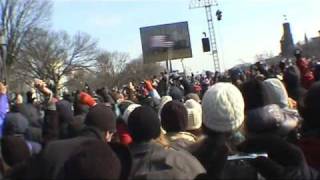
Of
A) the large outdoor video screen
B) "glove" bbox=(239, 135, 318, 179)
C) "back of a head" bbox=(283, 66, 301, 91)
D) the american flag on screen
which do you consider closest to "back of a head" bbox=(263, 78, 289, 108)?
"glove" bbox=(239, 135, 318, 179)

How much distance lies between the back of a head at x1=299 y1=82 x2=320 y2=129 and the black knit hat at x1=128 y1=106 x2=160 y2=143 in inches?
38.0

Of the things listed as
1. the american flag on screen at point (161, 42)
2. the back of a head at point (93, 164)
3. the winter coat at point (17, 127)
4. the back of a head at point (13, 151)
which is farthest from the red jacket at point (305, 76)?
the american flag on screen at point (161, 42)

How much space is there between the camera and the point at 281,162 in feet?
11.1

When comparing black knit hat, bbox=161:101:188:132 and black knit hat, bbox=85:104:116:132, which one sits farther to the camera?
black knit hat, bbox=161:101:188:132

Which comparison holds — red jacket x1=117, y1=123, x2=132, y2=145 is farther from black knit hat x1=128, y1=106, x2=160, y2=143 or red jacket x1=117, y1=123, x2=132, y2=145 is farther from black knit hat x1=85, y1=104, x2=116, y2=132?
black knit hat x1=128, y1=106, x2=160, y2=143

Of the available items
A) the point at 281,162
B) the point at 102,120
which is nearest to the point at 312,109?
the point at 281,162

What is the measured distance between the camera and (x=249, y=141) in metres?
3.69

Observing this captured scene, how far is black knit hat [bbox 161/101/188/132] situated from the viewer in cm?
511

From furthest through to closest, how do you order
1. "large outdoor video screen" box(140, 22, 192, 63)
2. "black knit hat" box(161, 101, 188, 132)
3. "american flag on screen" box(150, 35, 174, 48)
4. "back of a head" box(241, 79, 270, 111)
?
"large outdoor video screen" box(140, 22, 192, 63) < "american flag on screen" box(150, 35, 174, 48) < "black knit hat" box(161, 101, 188, 132) < "back of a head" box(241, 79, 270, 111)

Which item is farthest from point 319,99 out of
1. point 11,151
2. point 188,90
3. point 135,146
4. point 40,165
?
point 188,90

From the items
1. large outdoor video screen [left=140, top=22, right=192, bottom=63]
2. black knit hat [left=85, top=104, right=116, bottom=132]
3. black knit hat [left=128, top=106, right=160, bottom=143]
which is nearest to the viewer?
black knit hat [left=128, top=106, right=160, bottom=143]

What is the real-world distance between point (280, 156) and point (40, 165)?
1375 mm

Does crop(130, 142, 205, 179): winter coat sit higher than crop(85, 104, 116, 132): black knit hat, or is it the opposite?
crop(85, 104, 116, 132): black knit hat

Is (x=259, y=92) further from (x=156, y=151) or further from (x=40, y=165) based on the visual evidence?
(x=40, y=165)
